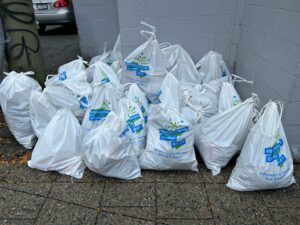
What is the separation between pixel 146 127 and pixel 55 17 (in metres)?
6.53

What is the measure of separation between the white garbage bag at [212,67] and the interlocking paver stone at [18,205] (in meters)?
2.36

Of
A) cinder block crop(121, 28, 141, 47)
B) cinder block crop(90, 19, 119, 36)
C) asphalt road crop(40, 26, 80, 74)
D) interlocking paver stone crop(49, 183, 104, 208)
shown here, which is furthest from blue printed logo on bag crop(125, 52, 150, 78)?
asphalt road crop(40, 26, 80, 74)

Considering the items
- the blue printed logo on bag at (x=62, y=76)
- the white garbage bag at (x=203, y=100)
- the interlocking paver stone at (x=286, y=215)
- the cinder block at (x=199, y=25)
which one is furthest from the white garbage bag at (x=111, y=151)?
the cinder block at (x=199, y=25)

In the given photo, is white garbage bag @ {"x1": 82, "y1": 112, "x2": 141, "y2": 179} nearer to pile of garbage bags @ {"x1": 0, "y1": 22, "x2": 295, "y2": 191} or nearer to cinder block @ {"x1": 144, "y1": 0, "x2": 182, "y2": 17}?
pile of garbage bags @ {"x1": 0, "y1": 22, "x2": 295, "y2": 191}

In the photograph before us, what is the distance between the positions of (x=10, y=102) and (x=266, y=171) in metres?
2.54

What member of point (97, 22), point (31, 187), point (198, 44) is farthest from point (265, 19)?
point (97, 22)

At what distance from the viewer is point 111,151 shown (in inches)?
88.6

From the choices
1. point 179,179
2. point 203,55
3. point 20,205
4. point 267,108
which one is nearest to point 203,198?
point 179,179

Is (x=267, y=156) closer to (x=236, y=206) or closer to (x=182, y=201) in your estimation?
(x=236, y=206)

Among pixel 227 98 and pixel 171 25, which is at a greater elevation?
pixel 171 25

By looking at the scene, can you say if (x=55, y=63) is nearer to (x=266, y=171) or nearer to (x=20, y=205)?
(x=20, y=205)

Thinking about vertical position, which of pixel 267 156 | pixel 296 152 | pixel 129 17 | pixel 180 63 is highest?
pixel 129 17

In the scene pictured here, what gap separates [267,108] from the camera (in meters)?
2.13

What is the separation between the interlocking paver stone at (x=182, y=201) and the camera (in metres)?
2.07
